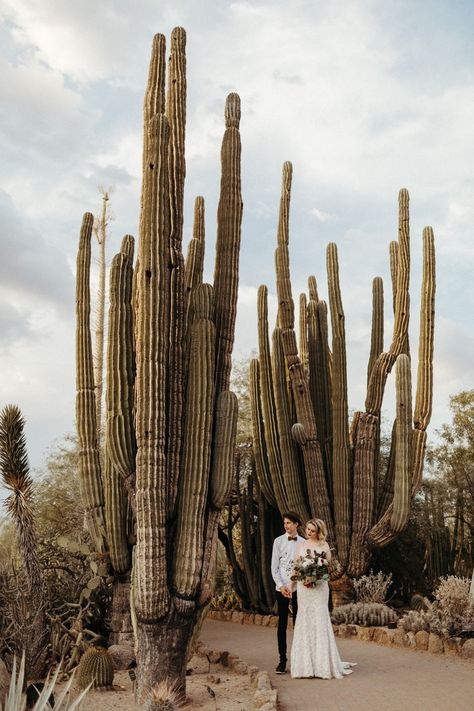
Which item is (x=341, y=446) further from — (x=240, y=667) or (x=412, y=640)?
(x=240, y=667)

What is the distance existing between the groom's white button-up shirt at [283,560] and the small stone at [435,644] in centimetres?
247

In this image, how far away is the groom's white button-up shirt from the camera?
825cm

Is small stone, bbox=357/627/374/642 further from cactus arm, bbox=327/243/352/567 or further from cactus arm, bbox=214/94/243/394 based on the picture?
cactus arm, bbox=214/94/243/394

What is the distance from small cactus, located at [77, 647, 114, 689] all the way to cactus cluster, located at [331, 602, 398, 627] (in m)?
4.69

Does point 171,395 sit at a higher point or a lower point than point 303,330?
lower

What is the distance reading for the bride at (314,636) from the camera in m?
7.72

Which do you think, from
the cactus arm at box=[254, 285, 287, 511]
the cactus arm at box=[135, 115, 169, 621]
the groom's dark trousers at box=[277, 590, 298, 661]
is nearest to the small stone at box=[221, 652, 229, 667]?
the groom's dark trousers at box=[277, 590, 298, 661]

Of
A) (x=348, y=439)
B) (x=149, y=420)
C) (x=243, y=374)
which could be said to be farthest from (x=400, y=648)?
(x=243, y=374)

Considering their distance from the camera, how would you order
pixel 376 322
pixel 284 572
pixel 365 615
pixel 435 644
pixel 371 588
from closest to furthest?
pixel 284 572 → pixel 435 644 → pixel 365 615 → pixel 371 588 → pixel 376 322

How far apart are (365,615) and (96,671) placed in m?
4.93

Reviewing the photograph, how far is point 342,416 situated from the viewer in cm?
1316

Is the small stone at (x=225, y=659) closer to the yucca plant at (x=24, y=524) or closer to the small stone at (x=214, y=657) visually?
the small stone at (x=214, y=657)

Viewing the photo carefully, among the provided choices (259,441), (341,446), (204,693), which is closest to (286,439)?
(259,441)

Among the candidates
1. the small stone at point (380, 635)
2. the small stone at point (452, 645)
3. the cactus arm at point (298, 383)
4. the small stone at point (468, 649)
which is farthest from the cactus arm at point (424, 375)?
the small stone at point (468, 649)
